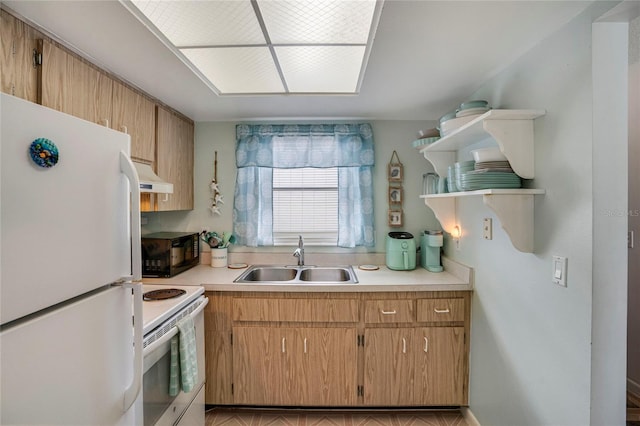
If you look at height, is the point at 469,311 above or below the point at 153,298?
below

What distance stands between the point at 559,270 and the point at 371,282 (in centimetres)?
100

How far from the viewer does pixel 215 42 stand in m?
1.27

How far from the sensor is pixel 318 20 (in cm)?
112

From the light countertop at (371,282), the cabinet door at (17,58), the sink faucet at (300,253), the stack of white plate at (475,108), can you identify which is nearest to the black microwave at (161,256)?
the light countertop at (371,282)

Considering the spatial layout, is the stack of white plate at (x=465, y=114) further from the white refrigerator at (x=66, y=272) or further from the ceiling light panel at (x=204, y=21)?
the white refrigerator at (x=66, y=272)

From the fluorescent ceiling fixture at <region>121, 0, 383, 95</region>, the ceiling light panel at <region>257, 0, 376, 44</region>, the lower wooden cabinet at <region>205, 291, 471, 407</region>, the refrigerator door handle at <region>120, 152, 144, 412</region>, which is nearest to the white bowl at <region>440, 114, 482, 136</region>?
the fluorescent ceiling fixture at <region>121, 0, 383, 95</region>

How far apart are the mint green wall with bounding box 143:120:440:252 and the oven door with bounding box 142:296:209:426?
3.68 feet

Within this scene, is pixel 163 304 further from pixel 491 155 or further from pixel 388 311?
pixel 491 155

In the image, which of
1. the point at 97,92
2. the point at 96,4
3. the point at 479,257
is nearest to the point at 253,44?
the point at 96,4

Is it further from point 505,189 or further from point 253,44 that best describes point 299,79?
point 505,189

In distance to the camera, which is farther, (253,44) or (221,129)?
(221,129)

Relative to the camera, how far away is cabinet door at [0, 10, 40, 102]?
1017 millimetres

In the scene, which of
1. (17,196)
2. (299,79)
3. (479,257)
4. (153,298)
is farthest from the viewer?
(479,257)

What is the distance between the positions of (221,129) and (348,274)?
1.65 meters
